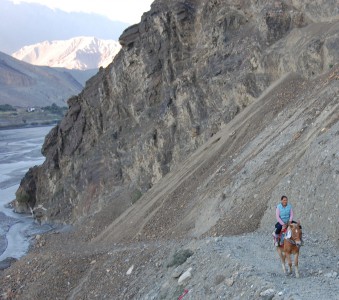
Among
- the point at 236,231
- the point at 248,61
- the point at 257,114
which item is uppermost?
the point at 248,61

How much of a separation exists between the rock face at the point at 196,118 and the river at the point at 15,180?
8.79ft

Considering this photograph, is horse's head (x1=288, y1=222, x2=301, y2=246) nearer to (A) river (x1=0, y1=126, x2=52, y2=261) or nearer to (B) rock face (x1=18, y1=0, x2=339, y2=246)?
(B) rock face (x1=18, y1=0, x2=339, y2=246)

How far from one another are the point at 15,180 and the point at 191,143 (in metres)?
34.9

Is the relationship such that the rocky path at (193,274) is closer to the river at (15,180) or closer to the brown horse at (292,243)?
the brown horse at (292,243)

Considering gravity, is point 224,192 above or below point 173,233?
above

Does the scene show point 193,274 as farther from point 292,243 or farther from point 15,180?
point 15,180

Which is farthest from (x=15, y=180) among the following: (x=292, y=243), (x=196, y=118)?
(x=292, y=243)

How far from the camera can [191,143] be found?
33531 millimetres

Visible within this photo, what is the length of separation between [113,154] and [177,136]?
779cm

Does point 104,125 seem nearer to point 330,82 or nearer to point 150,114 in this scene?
point 150,114

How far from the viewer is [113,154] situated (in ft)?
134

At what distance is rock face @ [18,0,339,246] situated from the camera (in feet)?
65.7

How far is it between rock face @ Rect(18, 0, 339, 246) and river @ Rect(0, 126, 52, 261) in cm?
268

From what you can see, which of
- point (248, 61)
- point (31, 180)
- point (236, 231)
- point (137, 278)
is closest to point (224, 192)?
point (236, 231)
